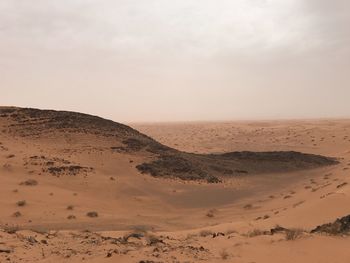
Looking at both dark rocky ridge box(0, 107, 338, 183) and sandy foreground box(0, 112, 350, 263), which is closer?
sandy foreground box(0, 112, 350, 263)

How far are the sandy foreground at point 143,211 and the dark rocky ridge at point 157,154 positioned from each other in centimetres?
102

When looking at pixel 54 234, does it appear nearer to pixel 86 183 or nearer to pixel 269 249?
pixel 269 249

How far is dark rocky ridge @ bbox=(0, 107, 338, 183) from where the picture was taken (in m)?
27.5

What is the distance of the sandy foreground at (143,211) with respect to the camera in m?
8.48

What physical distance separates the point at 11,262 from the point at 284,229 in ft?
19.9

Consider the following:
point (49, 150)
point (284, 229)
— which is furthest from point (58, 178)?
point (284, 229)

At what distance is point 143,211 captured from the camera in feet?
61.9

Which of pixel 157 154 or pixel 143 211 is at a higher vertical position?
pixel 157 154

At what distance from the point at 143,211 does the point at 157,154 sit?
11.0 m

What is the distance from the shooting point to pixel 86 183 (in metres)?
22.2

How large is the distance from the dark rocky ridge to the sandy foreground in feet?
3.33

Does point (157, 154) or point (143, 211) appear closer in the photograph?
point (143, 211)

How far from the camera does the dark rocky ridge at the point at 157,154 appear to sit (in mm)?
27516

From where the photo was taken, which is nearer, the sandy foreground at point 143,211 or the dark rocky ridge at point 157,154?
the sandy foreground at point 143,211
